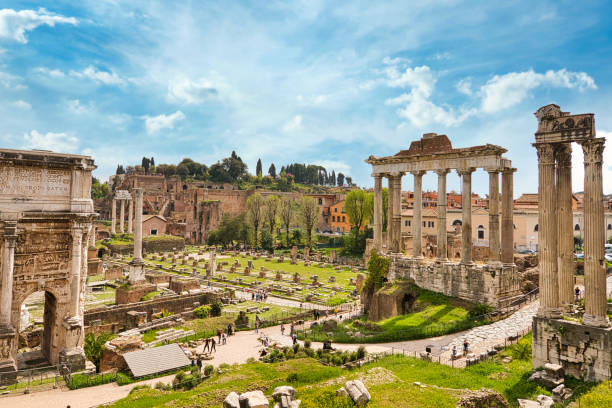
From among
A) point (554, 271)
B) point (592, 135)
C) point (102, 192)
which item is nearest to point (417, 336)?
point (554, 271)

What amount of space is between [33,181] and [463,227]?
20362 millimetres

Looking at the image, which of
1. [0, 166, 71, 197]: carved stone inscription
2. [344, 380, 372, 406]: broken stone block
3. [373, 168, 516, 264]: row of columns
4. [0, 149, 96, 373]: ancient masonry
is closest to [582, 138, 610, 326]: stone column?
[344, 380, 372, 406]: broken stone block

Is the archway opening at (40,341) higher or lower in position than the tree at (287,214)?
lower

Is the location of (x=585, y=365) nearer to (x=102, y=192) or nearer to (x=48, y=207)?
(x=48, y=207)

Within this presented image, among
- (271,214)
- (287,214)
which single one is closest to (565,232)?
(271,214)

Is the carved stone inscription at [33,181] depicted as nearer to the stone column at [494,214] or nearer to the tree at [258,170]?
the stone column at [494,214]

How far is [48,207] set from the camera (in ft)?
48.0

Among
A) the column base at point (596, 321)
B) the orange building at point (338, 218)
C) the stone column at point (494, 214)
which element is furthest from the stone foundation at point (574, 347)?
the orange building at point (338, 218)

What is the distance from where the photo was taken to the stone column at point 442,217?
837 inches

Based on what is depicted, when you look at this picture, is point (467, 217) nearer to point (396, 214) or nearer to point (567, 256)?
point (396, 214)

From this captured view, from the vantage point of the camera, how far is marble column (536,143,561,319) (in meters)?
11.5

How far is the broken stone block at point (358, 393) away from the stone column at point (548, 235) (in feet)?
21.7

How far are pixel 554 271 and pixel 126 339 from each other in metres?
16.0

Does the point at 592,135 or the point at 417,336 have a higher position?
the point at 592,135
